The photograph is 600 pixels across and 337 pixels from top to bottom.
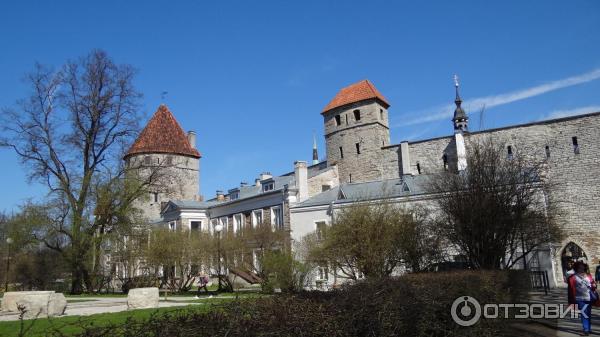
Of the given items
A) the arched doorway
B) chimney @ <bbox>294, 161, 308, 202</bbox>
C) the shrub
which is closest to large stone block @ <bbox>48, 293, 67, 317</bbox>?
the shrub

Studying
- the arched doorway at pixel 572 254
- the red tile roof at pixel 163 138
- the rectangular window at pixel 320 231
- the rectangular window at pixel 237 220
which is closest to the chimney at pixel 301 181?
the rectangular window at pixel 320 231

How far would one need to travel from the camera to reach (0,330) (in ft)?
36.2

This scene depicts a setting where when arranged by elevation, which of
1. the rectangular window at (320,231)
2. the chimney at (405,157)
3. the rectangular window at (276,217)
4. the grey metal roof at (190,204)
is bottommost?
the rectangular window at (320,231)

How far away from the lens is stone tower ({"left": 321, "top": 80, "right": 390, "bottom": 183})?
42.9 metres

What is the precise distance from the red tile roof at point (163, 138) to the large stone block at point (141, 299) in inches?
1424

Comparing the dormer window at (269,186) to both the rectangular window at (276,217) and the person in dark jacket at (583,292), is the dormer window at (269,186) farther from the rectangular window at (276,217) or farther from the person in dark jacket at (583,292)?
the person in dark jacket at (583,292)

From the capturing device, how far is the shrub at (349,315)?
13.3 ft

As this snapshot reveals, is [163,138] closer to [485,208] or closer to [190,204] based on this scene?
[190,204]

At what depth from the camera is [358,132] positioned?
43.9 meters

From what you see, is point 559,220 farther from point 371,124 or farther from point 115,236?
point 115,236

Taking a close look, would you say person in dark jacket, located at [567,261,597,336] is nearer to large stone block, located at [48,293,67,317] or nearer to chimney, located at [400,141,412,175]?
large stone block, located at [48,293,67,317]

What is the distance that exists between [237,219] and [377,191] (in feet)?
46.8

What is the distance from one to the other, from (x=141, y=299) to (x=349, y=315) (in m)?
12.8

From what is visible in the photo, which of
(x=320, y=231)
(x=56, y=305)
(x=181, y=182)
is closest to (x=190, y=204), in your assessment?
(x=181, y=182)
